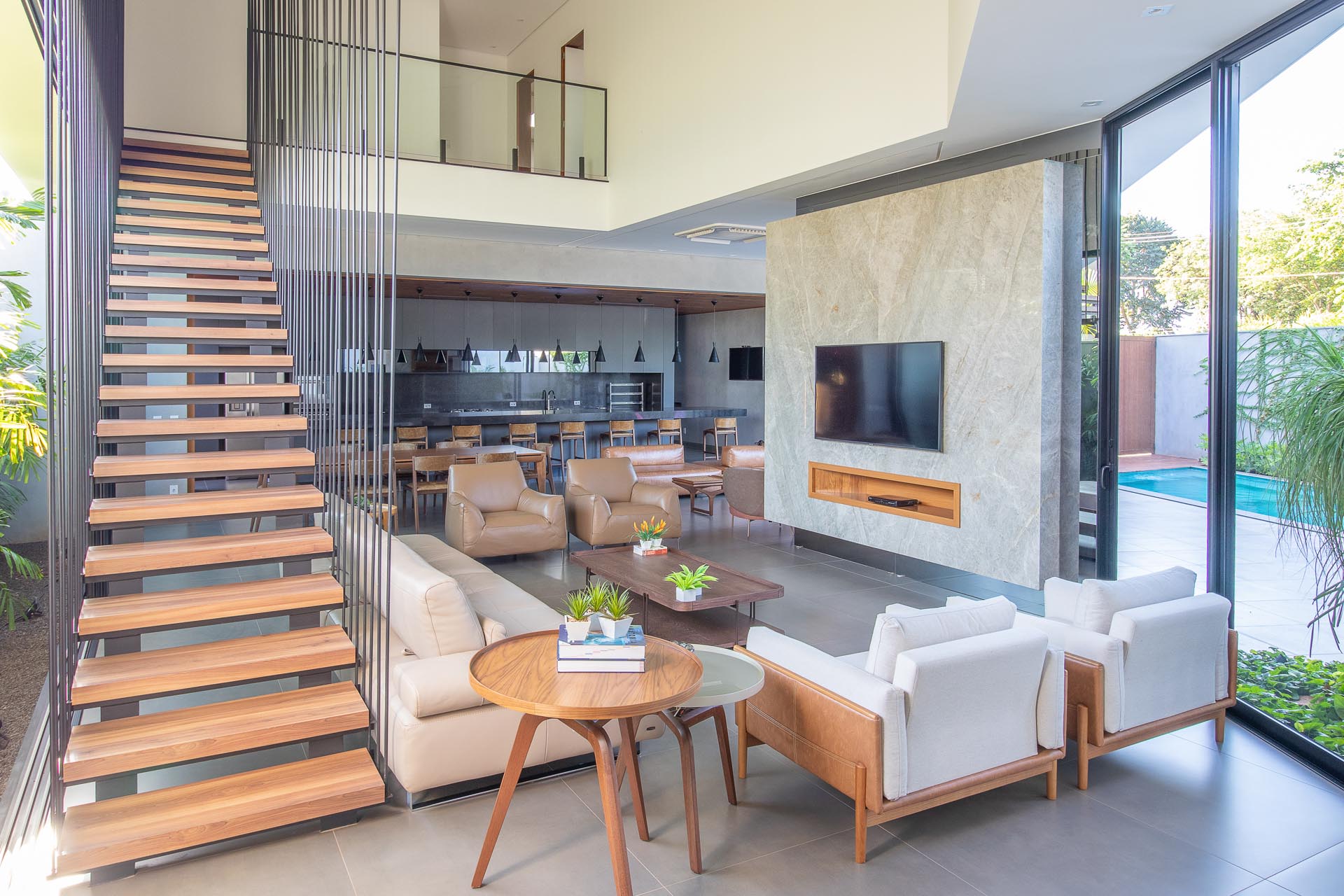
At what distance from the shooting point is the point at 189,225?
6684 mm

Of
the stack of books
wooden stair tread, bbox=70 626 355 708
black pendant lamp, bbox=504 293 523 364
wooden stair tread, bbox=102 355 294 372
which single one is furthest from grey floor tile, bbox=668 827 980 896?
black pendant lamp, bbox=504 293 523 364

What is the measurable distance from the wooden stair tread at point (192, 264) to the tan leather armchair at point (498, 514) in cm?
246

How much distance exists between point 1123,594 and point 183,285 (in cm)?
583

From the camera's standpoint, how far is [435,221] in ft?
31.6

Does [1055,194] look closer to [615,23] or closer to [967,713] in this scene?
[967,713]

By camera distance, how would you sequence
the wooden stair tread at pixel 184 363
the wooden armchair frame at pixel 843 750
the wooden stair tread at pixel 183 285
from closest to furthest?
the wooden armchair frame at pixel 843 750, the wooden stair tread at pixel 184 363, the wooden stair tread at pixel 183 285

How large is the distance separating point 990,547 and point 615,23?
709 cm

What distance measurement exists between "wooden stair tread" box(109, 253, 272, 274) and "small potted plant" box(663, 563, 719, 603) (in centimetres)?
359

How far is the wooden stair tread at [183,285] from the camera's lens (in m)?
5.84

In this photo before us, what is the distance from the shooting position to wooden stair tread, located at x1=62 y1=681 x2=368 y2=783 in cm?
323

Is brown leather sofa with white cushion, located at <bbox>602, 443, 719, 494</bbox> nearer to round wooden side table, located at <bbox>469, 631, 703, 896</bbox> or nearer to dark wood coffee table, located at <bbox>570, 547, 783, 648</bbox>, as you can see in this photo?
dark wood coffee table, located at <bbox>570, 547, 783, 648</bbox>

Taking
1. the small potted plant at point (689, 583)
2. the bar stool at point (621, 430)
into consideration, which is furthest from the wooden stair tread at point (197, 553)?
the bar stool at point (621, 430)

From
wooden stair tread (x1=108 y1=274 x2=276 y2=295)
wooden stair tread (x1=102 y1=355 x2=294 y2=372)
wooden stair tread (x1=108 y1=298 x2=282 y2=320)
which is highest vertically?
wooden stair tread (x1=108 y1=274 x2=276 y2=295)

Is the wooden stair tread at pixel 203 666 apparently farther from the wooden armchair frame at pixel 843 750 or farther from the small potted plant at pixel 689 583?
the small potted plant at pixel 689 583
